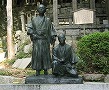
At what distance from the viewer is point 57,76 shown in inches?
319

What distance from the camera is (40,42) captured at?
8.30m

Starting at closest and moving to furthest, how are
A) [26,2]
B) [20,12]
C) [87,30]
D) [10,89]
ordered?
1. [10,89]
2. [87,30]
3. [20,12]
4. [26,2]

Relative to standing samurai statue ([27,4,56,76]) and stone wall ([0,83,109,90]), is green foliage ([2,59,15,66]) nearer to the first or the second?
standing samurai statue ([27,4,56,76])

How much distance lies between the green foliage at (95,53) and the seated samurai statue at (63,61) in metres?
4.10

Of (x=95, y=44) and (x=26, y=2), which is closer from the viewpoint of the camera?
(x=95, y=44)

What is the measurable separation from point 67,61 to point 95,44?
13.8 feet

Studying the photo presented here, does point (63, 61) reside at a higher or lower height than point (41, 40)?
lower

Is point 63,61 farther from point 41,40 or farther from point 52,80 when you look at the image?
point 41,40

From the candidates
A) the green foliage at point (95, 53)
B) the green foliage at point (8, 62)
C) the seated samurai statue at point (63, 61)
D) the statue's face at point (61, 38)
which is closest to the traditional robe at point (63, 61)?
the seated samurai statue at point (63, 61)

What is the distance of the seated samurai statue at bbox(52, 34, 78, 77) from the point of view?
810cm

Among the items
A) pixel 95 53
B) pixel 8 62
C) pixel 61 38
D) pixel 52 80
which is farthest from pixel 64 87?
pixel 8 62

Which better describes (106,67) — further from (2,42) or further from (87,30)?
(2,42)

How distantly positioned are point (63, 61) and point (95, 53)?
4.33 metres

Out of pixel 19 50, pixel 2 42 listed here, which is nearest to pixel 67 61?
pixel 19 50
